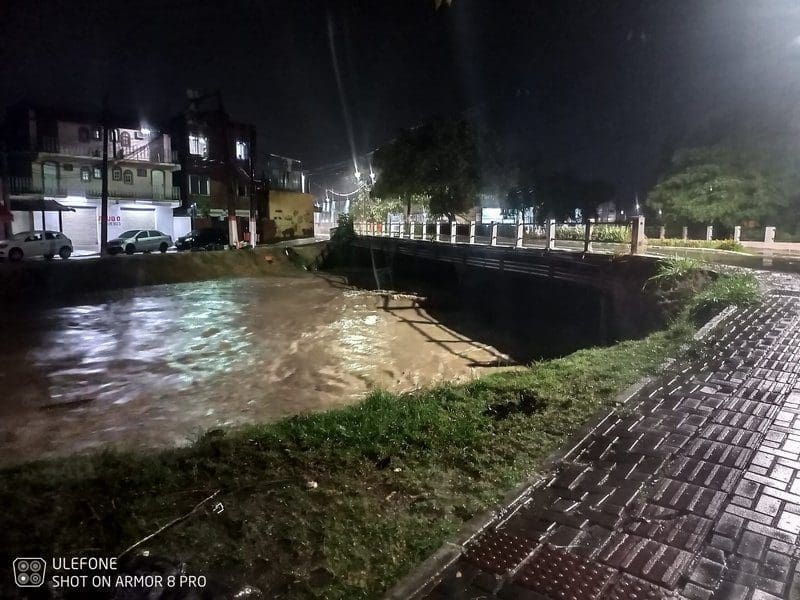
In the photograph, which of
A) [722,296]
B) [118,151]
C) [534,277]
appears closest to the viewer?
[722,296]

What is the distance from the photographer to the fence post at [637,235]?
41.4 ft

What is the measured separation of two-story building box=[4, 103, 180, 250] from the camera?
33.0 meters

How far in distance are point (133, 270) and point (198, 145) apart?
21336 mm

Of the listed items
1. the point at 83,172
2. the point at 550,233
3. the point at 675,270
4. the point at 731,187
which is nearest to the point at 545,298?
the point at 550,233

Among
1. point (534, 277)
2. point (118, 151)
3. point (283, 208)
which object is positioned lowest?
point (534, 277)

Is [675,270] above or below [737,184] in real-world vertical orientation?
below

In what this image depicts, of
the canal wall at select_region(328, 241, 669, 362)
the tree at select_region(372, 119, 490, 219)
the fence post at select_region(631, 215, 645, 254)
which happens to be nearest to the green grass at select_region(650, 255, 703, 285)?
the canal wall at select_region(328, 241, 669, 362)

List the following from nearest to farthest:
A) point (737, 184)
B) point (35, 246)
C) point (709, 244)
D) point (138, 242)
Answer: point (709, 244) < point (35, 246) < point (737, 184) < point (138, 242)

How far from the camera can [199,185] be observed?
42.3 meters

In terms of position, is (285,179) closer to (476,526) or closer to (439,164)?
(439,164)

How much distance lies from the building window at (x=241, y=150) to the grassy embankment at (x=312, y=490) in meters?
44.7

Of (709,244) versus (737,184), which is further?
(737,184)

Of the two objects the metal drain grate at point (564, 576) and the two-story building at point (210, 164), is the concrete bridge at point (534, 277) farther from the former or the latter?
the two-story building at point (210, 164)

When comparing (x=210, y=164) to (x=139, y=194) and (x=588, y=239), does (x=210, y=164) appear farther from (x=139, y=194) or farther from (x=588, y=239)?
(x=588, y=239)
